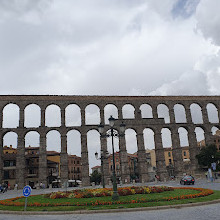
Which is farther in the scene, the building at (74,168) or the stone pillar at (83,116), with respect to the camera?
the building at (74,168)

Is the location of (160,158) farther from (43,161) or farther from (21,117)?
(21,117)

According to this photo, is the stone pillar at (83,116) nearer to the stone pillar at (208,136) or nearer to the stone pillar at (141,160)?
the stone pillar at (141,160)

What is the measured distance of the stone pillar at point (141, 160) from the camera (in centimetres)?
4769

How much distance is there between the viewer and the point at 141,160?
48.4 m

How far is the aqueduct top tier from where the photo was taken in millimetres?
46625

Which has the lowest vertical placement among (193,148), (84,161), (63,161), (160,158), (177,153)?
(160,158)

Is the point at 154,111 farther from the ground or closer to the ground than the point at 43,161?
farther from the ground

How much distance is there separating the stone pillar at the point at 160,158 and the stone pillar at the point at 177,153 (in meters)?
2.48

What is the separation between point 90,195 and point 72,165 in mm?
66643

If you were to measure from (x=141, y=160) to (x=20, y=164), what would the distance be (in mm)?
23857

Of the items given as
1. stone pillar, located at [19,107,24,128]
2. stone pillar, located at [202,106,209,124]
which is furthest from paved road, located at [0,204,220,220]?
stone pillar, located at [202,106,209,124]

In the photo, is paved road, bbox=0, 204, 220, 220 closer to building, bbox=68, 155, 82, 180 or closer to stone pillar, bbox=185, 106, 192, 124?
stone pillar, bbox=185, 106, 192, 124

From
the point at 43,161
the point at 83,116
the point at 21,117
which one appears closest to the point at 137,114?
the point at 83,116

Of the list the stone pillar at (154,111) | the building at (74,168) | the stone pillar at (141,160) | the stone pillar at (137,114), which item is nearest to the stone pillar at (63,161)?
the stone pillar at (141,160)
